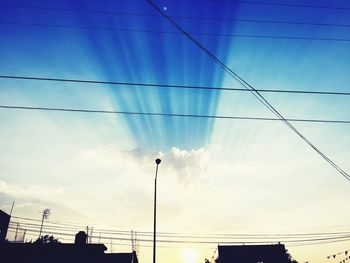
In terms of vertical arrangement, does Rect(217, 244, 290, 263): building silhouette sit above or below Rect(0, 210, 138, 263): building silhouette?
above

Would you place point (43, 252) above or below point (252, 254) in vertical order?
below

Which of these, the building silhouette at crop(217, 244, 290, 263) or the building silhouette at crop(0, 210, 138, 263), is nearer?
the building silhouette at crop(0, 210, 138, 263)

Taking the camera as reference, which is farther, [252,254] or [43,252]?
[252,254]

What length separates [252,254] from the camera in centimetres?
4991

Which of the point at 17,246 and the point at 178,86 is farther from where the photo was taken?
the point at 17,246

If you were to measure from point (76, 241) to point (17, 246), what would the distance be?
588 cm

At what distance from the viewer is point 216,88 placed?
11133mm

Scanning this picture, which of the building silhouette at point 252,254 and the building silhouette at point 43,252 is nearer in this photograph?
the building silhouette at point 43,252

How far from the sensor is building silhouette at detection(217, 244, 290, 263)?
160 feet

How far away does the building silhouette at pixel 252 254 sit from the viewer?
48906 millimetres

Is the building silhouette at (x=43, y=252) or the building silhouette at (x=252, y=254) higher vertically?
the building silhouette at (x=252, y=254)

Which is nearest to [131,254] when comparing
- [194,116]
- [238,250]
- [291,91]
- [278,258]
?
[238,250]

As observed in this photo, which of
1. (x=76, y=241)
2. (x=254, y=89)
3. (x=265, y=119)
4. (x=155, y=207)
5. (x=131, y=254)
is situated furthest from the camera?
(x=131, y=254)

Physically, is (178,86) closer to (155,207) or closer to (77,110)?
(77,110)
